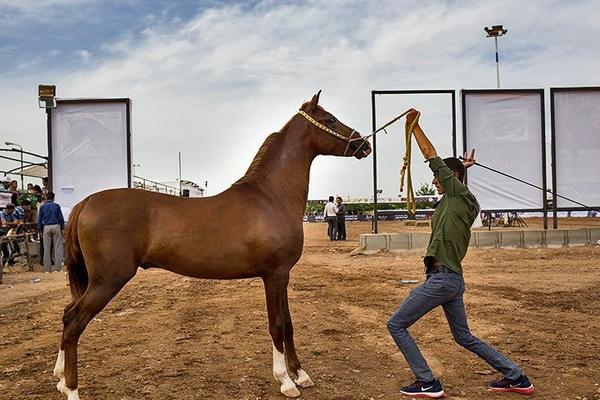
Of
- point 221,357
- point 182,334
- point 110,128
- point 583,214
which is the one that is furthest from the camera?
point 583,214

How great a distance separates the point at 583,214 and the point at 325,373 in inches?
1491

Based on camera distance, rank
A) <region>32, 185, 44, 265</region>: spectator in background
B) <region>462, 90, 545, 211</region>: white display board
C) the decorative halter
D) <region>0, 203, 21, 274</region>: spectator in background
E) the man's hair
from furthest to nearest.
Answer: <region>462, 90, 545, 211</region>: white display board, <region>0, 203, 21, 274</region>: spectator in background, <region>32, 185, 44, 265</region>: spectator in background, the decorative halter, the man's hair

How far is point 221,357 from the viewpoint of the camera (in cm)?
600

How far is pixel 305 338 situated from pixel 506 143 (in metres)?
12.6

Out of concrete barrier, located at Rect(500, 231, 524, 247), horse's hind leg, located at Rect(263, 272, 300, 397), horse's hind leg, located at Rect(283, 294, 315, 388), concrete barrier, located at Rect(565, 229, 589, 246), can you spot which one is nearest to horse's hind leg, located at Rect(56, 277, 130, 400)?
horse's hind leg, located at Rect(263, 272, 300, 397)

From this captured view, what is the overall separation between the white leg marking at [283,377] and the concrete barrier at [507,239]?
36.2 ft

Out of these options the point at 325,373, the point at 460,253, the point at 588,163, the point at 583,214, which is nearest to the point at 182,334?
the point at 325,373

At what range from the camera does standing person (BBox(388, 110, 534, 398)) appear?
15.1 ft

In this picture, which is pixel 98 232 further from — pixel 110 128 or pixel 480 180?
pixel 480 180

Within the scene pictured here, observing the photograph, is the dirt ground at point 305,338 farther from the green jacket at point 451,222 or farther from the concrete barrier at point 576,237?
the concrete barrier at point 576,237

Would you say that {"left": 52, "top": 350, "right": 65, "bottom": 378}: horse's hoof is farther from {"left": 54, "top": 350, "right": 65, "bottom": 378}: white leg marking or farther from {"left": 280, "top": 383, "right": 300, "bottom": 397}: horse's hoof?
{"left": 280, "top": 383, "right": 300, "bottom": 397}: horse's hoof

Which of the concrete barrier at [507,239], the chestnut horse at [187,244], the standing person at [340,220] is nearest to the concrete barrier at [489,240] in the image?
the concrete barrier at [507,239]

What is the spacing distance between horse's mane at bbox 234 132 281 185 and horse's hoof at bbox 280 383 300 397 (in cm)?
188

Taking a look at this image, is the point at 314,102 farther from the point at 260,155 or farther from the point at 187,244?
the point at 187,244
